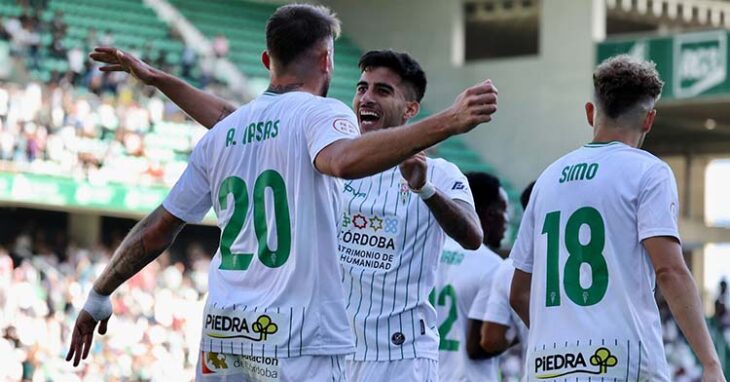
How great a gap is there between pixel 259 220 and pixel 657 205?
4.92 ft

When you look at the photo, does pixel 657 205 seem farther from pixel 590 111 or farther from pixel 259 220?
pixel 259 220

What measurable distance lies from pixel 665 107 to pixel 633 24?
4.33 m

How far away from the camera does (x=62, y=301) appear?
1984 centimetres

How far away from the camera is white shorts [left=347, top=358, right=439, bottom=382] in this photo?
6.99 metres

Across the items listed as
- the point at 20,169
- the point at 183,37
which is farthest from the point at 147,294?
the point at 183,37

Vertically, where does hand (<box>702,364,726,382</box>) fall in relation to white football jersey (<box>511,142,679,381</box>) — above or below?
below

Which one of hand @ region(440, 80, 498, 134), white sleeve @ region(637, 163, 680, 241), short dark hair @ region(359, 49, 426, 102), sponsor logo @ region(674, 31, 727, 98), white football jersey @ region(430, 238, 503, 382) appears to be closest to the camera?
hand @ region(440, 80, 498, 134)

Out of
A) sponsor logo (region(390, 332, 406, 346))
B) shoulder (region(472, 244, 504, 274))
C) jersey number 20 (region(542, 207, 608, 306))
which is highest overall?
jersey number 20 (region(542, 207, 608, 306))

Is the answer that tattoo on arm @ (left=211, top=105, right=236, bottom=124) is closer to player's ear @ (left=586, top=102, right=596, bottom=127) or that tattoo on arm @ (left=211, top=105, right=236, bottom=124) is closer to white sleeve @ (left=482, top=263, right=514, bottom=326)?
player's ear @ (left=586, top=102, right=596, bottom=127)

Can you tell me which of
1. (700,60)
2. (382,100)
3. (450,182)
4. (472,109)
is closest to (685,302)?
(472,109)

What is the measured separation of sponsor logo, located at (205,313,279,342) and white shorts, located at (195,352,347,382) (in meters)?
0.08

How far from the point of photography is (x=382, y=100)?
7293 mm

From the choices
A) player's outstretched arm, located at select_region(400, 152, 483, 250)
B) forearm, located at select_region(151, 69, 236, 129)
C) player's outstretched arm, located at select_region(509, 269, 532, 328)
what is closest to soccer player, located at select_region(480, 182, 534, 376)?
player's outstretched arm, located at select_region(400, 152, 483, 250)

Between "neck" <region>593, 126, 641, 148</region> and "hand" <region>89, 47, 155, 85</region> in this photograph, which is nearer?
"neck" <region>593, 126, 641, 148</region>
